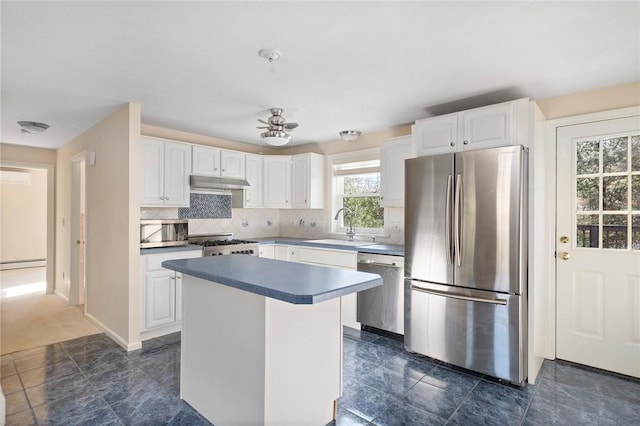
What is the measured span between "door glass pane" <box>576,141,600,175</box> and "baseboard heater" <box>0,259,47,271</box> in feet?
31.9

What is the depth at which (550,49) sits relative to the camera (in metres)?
2.12

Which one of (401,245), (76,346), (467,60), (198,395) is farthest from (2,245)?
(467,60)

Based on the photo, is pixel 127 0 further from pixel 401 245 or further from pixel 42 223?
pixel 42 223

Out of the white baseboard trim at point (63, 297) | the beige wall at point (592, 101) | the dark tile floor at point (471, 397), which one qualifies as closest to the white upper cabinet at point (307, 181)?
the dark tile floor at point (471, 397)

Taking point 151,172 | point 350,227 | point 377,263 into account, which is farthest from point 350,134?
point 151,172

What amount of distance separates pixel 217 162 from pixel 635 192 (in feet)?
13.8

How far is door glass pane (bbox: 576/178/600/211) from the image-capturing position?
2854mm

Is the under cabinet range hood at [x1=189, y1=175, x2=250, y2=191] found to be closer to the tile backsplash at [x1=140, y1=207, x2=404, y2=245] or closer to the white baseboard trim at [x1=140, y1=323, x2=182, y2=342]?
the tile backsplash at [x1=140, y1=207, x2=404, y2=245]

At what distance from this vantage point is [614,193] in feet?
9.11

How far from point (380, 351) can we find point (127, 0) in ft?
10.5

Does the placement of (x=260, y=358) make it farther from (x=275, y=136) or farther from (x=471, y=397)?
(x=275, y=136)

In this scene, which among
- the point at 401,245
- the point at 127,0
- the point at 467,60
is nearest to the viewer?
the point at 127,0

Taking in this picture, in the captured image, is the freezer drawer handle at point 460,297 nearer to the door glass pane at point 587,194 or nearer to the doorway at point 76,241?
the door glass pane at point 587,194

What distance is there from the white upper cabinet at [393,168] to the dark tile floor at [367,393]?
5.30ft
